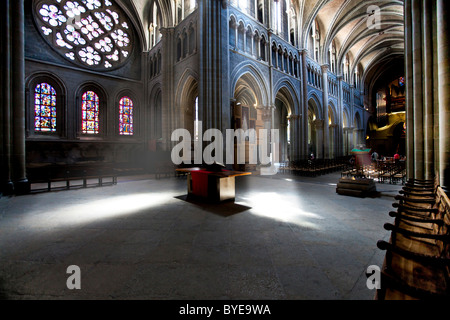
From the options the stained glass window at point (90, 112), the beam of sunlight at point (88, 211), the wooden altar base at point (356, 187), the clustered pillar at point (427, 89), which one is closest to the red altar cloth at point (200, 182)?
the beam of sunlight at point (88, 211)

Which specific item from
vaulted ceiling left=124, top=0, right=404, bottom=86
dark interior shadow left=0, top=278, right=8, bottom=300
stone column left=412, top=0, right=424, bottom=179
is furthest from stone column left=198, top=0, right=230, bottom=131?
dark interior shadow left=0, top=278, right=8, bottom=300

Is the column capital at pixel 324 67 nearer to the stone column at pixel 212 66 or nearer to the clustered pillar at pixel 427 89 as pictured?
the stone column at pixel 212 66

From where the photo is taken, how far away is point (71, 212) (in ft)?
15.5

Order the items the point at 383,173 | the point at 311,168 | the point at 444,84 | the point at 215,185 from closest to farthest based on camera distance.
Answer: the point at 444,84, the point at 215,185, the point at 383,173, the point at 311,168

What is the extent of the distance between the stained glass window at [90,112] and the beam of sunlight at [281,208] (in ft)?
49.0

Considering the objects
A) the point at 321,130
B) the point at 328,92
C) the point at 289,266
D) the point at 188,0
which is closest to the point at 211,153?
the point at 289,266

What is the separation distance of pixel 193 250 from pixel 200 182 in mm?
3244

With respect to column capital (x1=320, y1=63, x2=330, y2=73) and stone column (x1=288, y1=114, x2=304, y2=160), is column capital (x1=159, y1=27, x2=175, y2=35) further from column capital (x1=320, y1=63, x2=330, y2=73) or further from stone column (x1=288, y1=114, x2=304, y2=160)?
column capital (x1=320, y1=63, x2=330, y2=73)

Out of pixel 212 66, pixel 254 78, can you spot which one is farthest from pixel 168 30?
pixel 254 78

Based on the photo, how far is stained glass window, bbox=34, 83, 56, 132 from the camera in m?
13.3

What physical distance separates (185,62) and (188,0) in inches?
173

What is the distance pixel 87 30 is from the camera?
15672mm

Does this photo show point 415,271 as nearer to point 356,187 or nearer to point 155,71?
point 356,187

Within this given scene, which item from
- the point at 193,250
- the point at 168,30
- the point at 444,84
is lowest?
the point at 193,250
